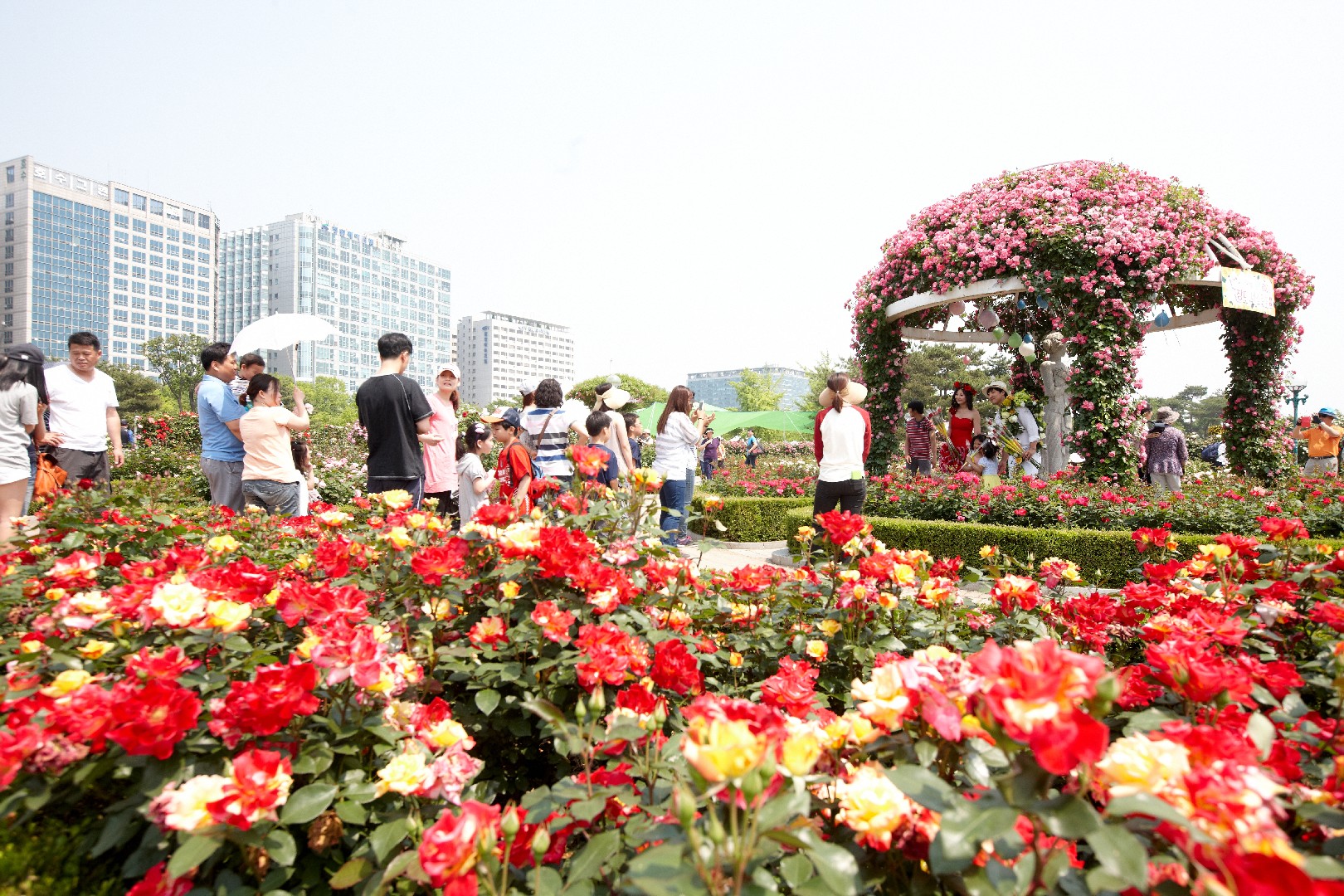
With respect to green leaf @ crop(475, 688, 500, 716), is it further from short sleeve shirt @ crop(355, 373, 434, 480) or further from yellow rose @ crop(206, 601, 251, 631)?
short sleeve shirt @ crop(355, 373, 434, 480)

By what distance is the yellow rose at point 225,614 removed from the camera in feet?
4.05

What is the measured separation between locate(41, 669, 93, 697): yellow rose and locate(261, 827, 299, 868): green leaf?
0.39 metres

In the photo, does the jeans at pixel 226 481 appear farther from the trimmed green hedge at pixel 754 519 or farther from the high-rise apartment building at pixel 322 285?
the high-rise apartment building at pixel 322 285

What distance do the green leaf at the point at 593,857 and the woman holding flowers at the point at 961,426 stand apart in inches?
344

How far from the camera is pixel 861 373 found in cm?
968

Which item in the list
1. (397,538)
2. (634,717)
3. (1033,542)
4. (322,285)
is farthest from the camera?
(322,285)

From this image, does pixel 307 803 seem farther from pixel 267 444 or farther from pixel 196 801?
pixel 267 444

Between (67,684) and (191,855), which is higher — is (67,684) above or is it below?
above

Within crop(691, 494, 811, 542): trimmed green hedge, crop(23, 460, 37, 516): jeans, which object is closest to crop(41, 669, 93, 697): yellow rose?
crop(23, 460, 37, 516): jeans

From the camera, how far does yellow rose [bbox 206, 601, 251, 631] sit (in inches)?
48.6

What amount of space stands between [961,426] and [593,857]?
29.2 feet

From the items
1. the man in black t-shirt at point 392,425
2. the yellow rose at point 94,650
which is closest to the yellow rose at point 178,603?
the yellow rose at point 94,650

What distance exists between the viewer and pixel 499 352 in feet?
458

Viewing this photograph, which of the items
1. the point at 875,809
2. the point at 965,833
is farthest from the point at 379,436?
the point at 965,833
